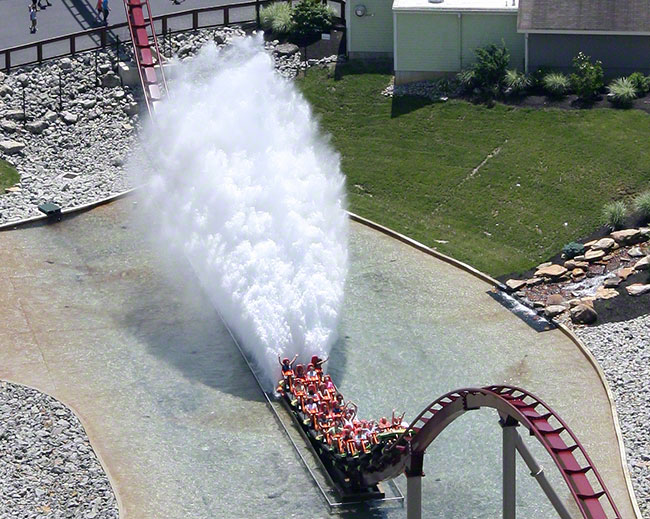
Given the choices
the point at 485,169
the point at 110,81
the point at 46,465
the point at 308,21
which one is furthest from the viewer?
the point at 308,21

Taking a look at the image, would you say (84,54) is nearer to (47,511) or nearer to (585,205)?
(585,205)


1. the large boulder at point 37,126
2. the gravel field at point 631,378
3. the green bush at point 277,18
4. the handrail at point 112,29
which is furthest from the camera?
the green bush at point 277,18

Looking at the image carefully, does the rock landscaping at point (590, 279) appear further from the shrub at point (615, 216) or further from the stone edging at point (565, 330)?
the stone edging at point (565, 330)

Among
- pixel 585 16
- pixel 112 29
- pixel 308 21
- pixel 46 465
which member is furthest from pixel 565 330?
pixel 112 29

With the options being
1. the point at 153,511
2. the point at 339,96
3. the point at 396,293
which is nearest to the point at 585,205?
the point at 396,293

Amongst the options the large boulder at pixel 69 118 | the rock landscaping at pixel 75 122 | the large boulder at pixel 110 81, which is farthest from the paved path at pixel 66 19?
the large boulder at pixel 69 118

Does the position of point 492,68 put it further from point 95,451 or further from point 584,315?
point 95,451

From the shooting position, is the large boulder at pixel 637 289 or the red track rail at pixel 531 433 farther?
the large boulder at pixel 637 289
